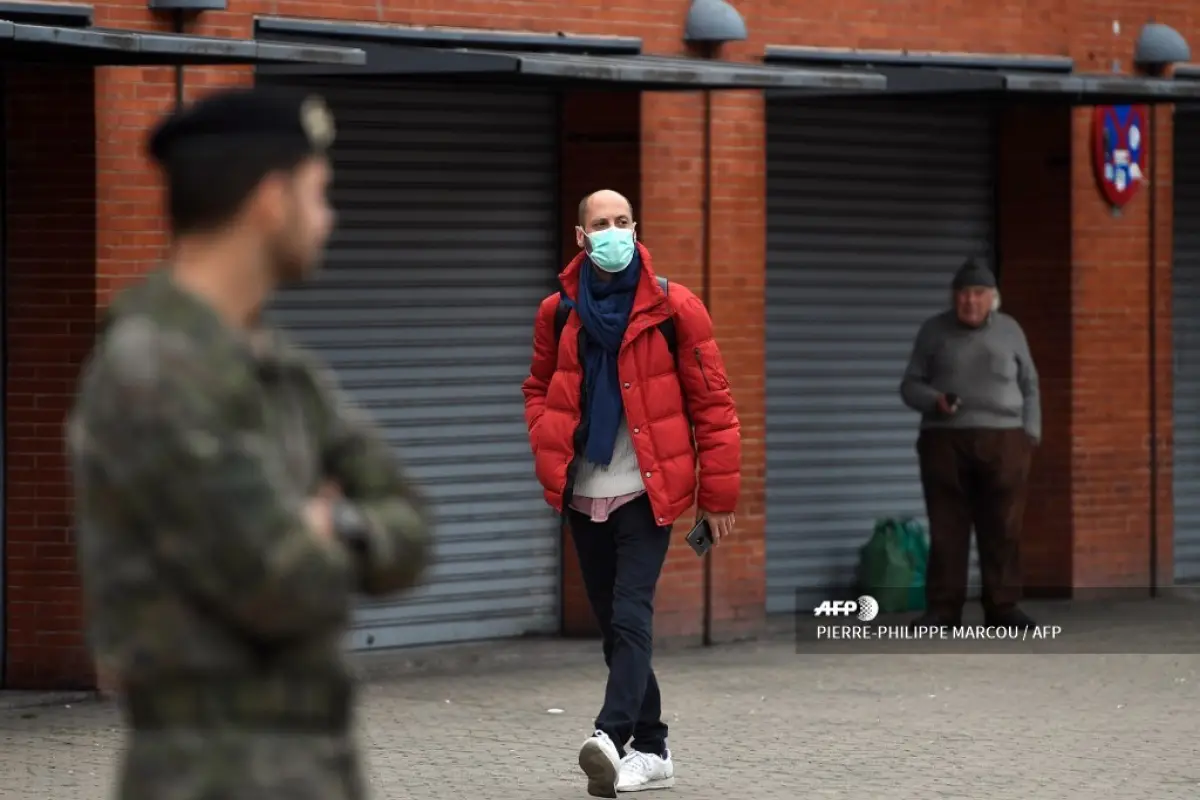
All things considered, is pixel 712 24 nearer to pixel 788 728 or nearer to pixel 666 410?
pixel 788 728

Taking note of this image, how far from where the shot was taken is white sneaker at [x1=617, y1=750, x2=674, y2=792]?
318 inches

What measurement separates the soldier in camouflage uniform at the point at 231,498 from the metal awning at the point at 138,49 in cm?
589

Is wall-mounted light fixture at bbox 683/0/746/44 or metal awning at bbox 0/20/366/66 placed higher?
wall-mounted light fixture at bbox 683/0/746/44

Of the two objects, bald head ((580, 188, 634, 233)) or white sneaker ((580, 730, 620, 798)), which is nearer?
white sneaker ((580, 730, 620, 798))

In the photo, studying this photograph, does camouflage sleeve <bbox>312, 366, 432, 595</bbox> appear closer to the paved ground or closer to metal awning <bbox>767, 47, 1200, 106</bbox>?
the paved ground

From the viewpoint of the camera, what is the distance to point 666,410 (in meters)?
7.99

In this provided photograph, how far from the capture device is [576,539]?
26.6 feet

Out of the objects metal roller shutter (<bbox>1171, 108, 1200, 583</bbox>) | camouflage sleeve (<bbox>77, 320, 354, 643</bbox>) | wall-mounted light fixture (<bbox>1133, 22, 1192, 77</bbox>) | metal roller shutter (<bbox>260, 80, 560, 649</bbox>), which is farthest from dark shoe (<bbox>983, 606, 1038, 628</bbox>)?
camouflage sleeve (<bbox>77, 320, 354, 643</bbox>)

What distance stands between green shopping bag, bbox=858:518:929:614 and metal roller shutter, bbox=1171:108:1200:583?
7.76 feet

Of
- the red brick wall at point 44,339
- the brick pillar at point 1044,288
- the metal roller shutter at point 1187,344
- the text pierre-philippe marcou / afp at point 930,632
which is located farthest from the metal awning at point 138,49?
the metal roller shutter at point 1187,344

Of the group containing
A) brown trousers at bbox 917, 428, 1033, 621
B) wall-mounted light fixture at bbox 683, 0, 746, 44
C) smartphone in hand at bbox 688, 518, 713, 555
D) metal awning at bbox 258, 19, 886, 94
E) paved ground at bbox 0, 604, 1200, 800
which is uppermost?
wall-mounted light fixture at bbox 683, 0, 746, 44

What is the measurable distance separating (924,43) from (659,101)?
213 centimetres

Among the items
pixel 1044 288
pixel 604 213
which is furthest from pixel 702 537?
pixel 1044 288

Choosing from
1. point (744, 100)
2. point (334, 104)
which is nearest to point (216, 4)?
point (334, 104)
